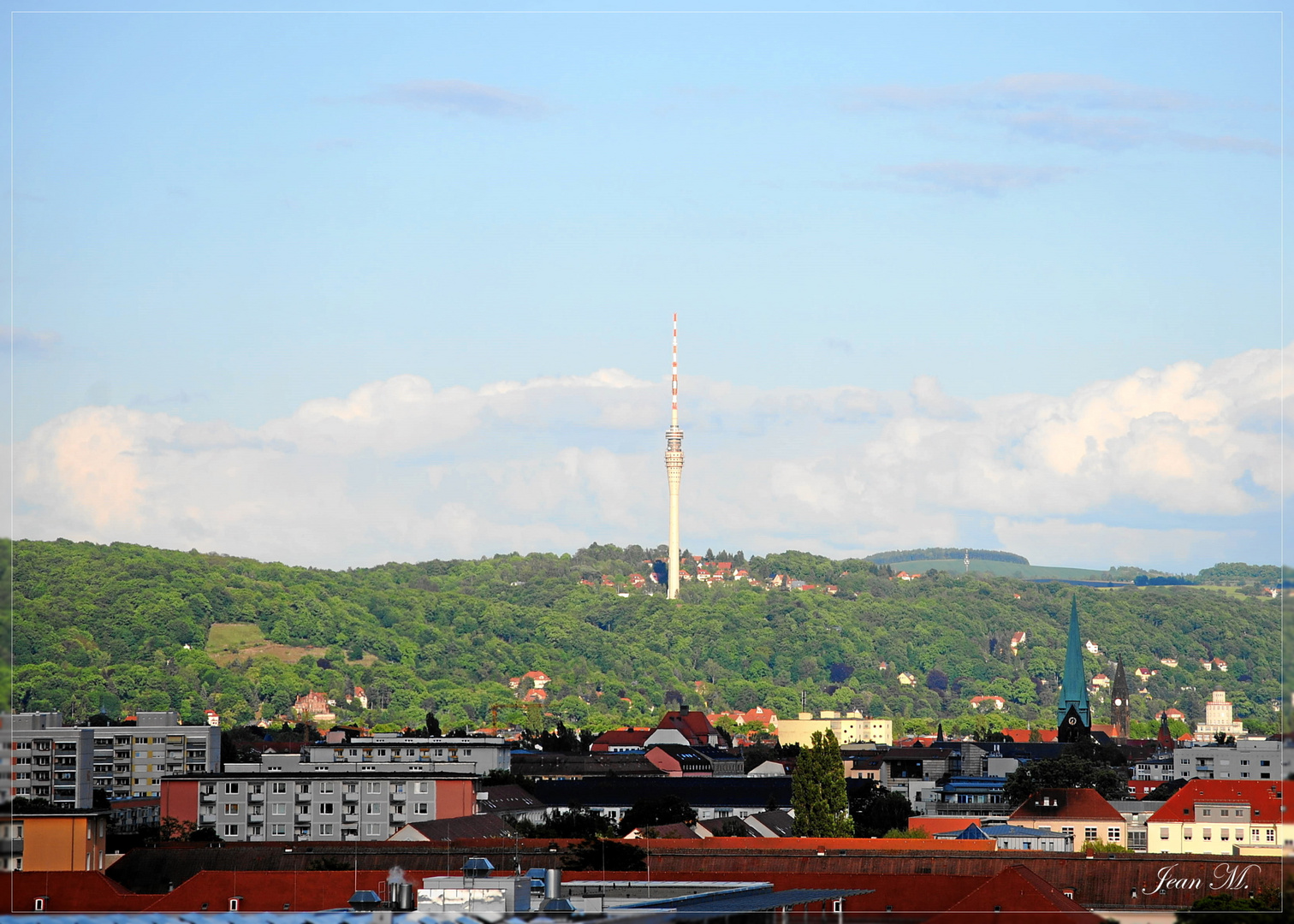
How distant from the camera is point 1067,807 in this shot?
73.0 metres

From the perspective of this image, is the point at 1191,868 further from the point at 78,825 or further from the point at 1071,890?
the point at 78,825

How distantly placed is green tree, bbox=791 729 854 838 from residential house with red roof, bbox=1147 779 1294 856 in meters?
11.2

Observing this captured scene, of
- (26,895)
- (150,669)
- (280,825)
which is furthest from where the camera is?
(150,669)

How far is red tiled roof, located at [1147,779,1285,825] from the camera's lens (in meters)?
70.4

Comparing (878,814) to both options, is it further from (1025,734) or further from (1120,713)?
(1120,713)

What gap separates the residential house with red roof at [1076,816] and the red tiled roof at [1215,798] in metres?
1.37

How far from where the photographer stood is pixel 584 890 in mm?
Result: 33750

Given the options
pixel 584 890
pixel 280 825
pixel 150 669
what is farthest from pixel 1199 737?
pixel 584 890

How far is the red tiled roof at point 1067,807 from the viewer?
72.6 m

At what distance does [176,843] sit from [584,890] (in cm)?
2747

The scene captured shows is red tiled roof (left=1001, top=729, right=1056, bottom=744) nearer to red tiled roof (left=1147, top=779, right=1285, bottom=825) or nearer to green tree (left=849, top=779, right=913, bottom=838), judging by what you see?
green tree (left=849, top=779, right=913, bottom=838)

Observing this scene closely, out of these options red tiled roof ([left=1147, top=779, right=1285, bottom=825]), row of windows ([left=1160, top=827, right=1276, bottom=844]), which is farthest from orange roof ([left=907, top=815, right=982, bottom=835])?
row of windows ([left=1160, top=827, right=1276, bottom=844])

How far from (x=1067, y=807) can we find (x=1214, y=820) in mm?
5167

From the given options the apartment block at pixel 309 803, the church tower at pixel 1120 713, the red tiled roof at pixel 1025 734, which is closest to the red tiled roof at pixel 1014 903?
the apartment block at pixel 309 803
